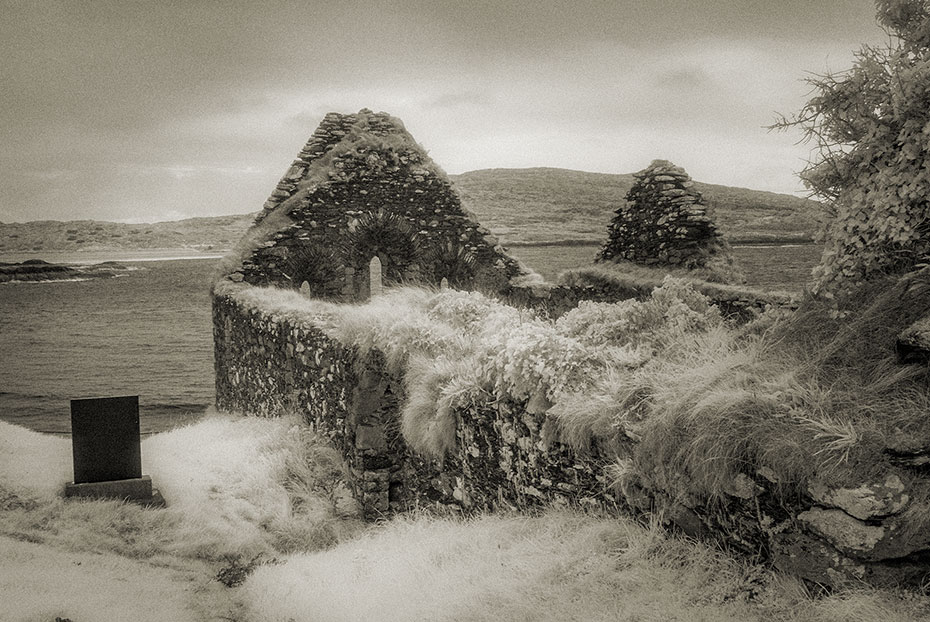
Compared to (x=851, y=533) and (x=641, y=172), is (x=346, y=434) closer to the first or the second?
(x=851, y=533)

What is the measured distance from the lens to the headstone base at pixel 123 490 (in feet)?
26.1

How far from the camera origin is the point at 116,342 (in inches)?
1064

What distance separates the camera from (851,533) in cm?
300

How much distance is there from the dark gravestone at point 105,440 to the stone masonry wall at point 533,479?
198 centimetres

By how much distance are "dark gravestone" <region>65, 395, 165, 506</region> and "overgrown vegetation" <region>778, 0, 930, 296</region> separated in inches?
284

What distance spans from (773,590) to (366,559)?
3363mm

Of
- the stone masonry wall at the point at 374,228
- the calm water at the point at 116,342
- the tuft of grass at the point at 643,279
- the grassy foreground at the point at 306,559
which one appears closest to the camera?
the grassy foreground at the point at 306,559

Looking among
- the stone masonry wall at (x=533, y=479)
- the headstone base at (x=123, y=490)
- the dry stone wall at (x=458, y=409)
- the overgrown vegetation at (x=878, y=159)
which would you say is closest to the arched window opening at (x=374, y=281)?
the dry stone wall at (x=458, y=409)

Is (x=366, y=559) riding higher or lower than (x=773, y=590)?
lower

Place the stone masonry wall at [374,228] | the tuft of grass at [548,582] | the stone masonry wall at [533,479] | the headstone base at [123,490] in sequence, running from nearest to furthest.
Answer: the stone masonry wall at [533,479], the tuft of grass at [548,582], the headstone base at [123,490], the stone masonry wall at [374,228]

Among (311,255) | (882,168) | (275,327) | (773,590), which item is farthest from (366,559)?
(311,255)

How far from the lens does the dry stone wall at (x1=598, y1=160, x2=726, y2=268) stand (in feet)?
45.7

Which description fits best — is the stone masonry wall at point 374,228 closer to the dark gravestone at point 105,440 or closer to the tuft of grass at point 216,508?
the tuft of grass at point 216,508

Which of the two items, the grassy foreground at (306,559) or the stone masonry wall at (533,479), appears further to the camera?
the grassy foreground at (306,559)
